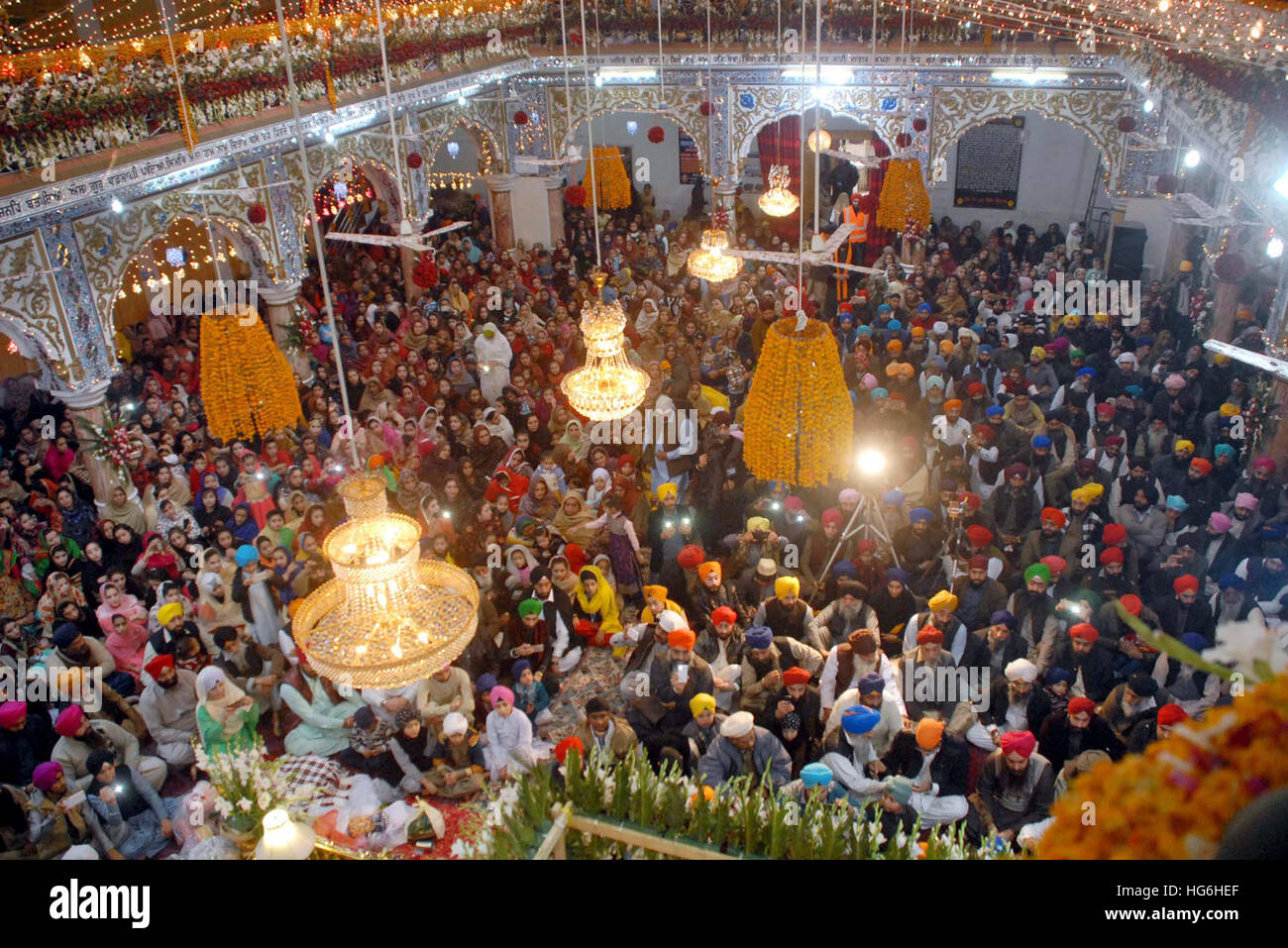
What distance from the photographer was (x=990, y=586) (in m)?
6.80

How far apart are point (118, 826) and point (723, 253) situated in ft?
23.4

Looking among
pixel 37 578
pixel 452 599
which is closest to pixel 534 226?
pixel 37 578

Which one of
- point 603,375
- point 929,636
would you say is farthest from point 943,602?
point 603,375

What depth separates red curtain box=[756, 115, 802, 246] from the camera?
18.6 m

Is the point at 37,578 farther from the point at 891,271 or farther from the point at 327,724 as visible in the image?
the point at 891,271

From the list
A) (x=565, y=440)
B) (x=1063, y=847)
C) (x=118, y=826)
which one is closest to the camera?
(x=1063, y=847)

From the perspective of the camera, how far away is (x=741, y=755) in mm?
5562

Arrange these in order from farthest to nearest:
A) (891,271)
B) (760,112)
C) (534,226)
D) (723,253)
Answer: (534,226) < (760,112) < (891,271) < (723,253)

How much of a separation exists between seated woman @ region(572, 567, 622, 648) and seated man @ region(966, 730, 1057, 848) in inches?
123

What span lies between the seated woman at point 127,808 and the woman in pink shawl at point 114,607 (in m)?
1.53

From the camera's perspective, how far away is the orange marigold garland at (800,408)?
5805 mm

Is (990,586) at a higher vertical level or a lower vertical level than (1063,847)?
lower

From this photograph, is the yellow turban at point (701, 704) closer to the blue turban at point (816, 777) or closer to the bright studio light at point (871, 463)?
the blue turban at point (816, 777)

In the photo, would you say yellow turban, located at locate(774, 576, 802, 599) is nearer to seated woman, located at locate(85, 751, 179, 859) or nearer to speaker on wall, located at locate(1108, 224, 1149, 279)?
seated woman, located at locate(85, 751, 179, 859)
